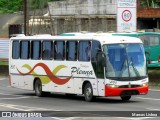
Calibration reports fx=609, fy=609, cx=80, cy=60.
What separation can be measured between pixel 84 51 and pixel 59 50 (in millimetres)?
1979

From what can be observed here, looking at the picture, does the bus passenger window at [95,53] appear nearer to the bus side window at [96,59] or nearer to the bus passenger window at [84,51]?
the bus side window at [96,59]

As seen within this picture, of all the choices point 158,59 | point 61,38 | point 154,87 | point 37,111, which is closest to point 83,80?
point 61,38

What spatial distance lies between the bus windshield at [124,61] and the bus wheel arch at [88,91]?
1.14 metres

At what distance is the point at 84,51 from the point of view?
2378cm

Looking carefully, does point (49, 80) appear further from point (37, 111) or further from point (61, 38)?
point (37, 111)

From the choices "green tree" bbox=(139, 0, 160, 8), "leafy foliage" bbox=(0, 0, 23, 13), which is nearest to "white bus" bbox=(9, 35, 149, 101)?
"green tree" bbox=(139, 0, 160, 8)

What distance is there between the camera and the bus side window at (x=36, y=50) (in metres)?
26.8

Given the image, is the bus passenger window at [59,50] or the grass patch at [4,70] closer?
the bus passenger window at [59,50]

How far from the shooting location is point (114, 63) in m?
22.6

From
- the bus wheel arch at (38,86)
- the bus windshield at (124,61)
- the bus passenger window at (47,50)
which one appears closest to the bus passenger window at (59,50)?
the bus passenger window at (47,50)

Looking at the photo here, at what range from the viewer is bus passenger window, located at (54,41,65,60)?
2523 centimetres

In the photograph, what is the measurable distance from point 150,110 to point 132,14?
21088mm

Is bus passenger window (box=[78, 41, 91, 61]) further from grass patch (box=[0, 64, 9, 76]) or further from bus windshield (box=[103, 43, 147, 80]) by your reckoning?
grass patch (box=[0, 64, 9, 76])

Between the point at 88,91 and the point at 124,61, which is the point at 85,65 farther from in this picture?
the point at 124,61
